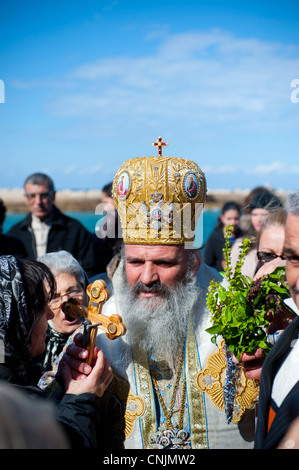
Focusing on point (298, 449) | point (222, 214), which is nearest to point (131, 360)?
point (298, 449)

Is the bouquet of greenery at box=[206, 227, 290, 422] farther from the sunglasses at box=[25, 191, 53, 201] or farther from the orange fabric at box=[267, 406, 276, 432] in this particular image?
the sunglasses at box=[25, 191, 53, 201]

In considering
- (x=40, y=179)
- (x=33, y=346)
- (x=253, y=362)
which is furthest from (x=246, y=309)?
(x=40, y=179)

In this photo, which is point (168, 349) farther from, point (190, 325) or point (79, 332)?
point (79, 332)

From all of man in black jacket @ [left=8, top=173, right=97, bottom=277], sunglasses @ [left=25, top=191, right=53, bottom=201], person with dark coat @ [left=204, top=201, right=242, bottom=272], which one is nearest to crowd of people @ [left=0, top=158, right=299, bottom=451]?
person with dark coat @ [left=204, top=201, right=242, bottom=272]

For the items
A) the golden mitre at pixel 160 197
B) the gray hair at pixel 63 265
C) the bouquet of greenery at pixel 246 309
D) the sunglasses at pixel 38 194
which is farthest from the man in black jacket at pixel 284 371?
the sunglasses at pixel 38 194

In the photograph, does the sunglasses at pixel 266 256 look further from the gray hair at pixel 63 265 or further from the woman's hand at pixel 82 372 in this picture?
the woman's hand at pixel 82 372

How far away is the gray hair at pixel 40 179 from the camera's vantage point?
6590 mm

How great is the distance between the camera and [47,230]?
6488 millimetres

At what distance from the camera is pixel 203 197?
3551mm

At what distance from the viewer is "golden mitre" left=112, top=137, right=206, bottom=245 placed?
338 cm

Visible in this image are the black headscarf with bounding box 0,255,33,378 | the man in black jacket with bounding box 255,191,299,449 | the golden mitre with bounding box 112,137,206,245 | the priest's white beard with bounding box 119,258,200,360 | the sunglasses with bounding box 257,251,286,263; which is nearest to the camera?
the man in black jacket with bounding box 255,191,299,449

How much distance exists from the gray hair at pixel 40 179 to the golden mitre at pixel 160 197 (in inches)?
129

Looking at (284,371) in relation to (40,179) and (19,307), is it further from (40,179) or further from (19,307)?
(40,179)

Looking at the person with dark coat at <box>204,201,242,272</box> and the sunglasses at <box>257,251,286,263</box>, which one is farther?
the person with dark coat at <box>204,201,242,272</box>
